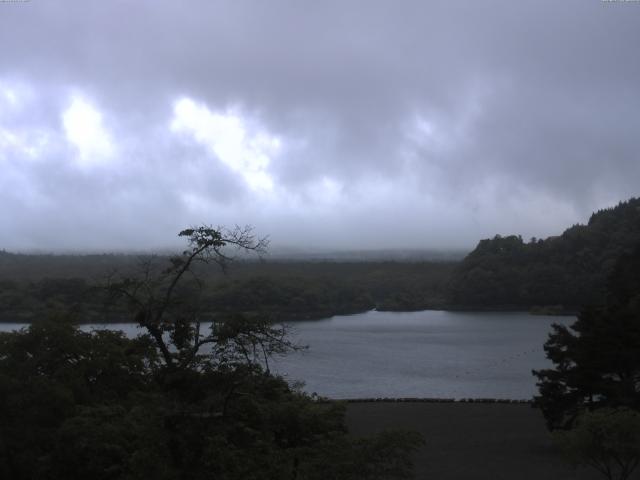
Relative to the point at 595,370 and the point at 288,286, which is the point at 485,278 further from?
the point at 595,370

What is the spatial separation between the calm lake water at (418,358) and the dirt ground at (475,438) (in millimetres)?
3628

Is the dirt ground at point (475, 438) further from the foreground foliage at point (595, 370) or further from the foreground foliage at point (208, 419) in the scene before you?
the foreground foliage at point (208, 419)

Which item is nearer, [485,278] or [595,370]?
[595,370]

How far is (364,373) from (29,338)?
2270 cm

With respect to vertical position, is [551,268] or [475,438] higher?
[551,268]

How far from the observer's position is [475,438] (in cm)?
1750

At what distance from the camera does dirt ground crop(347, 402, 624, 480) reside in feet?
→ 46.8

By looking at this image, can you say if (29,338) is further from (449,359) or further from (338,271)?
(338,271)

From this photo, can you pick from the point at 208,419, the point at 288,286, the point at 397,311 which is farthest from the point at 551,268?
the point at 208,419

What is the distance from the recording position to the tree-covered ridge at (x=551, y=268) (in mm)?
72875

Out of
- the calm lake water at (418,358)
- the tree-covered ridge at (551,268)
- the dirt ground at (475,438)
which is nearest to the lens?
the dirt ground at (475,438)

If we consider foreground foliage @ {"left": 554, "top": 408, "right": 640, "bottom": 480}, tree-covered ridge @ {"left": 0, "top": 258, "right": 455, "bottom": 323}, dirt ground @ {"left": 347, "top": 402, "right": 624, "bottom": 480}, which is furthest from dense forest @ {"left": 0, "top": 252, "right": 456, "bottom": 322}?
foreground foliage @ {"left": 554, "top": 408, "right": 640, "bottom": 480}

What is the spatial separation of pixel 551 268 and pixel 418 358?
1640 inches

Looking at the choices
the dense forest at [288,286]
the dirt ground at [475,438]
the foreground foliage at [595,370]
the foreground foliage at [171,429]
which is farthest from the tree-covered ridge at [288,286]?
the foreground foliage at [171,429]
